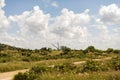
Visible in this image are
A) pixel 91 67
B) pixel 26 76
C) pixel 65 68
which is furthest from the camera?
pixel 91 67

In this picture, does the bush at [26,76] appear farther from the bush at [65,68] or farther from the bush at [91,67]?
the bush at [91,67]

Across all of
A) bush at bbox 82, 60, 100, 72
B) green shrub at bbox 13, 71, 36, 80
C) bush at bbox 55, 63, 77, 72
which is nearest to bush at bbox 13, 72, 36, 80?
green shrub at bbox 13, 71, 36, 80

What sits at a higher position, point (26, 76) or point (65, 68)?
point (65, 68)

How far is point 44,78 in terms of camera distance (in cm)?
1716

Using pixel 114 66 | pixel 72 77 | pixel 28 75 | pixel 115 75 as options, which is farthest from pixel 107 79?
pixel 114 66

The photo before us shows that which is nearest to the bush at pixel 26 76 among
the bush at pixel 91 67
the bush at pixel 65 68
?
the bush at pixel 65 68

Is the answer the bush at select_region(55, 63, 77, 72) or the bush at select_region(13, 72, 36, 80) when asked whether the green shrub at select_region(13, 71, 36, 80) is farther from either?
the bush at select_region(55, 63, 77, 72)

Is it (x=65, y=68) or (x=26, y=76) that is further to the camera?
(x=65, y=68)

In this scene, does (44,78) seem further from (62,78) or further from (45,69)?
(45,69)

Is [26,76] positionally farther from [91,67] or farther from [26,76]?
[91,67]

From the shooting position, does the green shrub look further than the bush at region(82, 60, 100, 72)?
No

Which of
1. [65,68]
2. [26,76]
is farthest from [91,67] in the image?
[26,76]

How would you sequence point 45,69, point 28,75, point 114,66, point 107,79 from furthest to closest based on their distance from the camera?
1. point 114,66
2. point 45,69
3. point 28,75
4. point 107,79

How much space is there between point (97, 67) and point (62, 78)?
722cm
